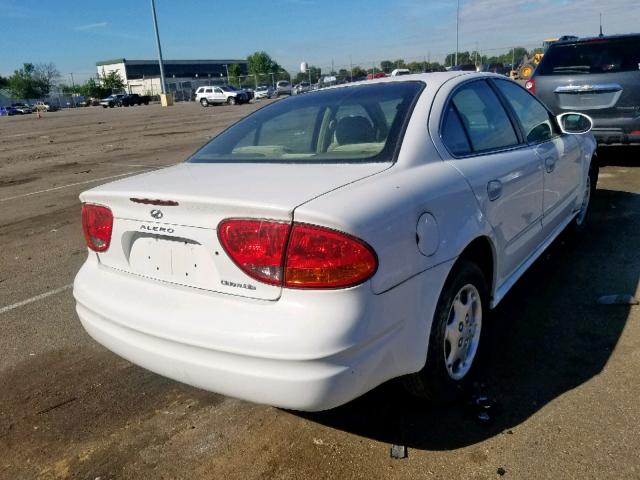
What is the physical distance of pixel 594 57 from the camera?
25.2 ft

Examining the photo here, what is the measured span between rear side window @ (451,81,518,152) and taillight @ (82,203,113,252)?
188 cm

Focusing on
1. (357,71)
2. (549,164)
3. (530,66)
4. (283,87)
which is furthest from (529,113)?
(283,87)

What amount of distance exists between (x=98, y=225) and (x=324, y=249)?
129 centimetres

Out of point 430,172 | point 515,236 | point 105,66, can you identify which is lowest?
point 515,236

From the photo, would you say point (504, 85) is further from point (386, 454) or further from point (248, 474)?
point (248, 474)

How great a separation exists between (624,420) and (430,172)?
146 cm

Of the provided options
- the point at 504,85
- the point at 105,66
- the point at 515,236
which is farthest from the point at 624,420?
the point at 105,66

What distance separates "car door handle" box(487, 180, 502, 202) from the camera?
276cm

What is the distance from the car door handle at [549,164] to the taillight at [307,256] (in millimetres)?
2147

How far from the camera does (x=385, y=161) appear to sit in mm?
2441

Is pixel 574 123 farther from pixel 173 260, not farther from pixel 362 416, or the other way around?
pixel 173 260

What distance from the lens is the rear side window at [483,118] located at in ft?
9.78

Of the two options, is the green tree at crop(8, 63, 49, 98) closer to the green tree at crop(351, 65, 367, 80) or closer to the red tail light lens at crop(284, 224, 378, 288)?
the green tree at crop(351, 65, 367, 80)

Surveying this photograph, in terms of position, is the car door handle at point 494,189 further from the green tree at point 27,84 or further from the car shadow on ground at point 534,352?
the green tree at point 27,84
